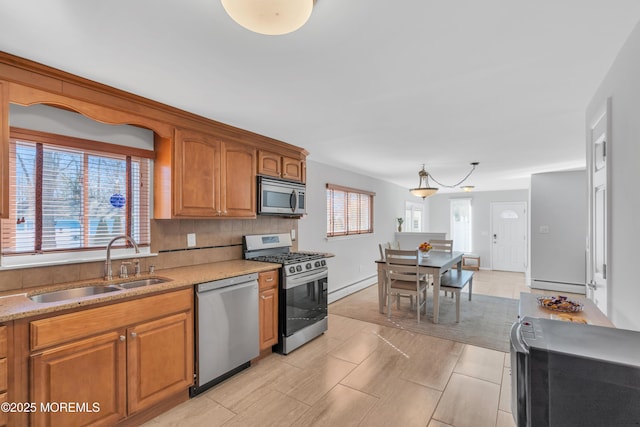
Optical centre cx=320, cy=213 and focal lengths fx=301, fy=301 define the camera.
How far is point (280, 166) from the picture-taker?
366cm

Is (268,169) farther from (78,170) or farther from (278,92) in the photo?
(78,170)

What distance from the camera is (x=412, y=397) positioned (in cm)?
235

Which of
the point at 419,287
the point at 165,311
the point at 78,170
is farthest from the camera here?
the point at 419,287

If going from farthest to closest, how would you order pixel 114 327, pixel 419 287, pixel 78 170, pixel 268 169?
pixel 419 287
pixel 268 169
pixel 78 170
pixel 114 327

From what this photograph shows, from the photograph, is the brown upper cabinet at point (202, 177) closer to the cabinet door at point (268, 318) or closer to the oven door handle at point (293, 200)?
the oven door handle at point (293, 200)

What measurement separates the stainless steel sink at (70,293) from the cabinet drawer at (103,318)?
34cm

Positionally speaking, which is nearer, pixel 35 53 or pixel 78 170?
pixel 35 53

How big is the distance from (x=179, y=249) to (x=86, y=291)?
0.83 m

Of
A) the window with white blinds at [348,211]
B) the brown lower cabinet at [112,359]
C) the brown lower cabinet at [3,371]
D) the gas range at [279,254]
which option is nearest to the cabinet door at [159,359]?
the brown lower cabinet at [112,359]

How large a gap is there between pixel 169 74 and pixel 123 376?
6.39 ft

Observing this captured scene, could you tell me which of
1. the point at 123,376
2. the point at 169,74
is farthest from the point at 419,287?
the point at 169,74

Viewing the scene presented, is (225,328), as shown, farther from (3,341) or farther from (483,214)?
(483,214)

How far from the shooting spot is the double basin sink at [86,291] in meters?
1.94

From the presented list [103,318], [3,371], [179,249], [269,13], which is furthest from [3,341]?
[269,13]
